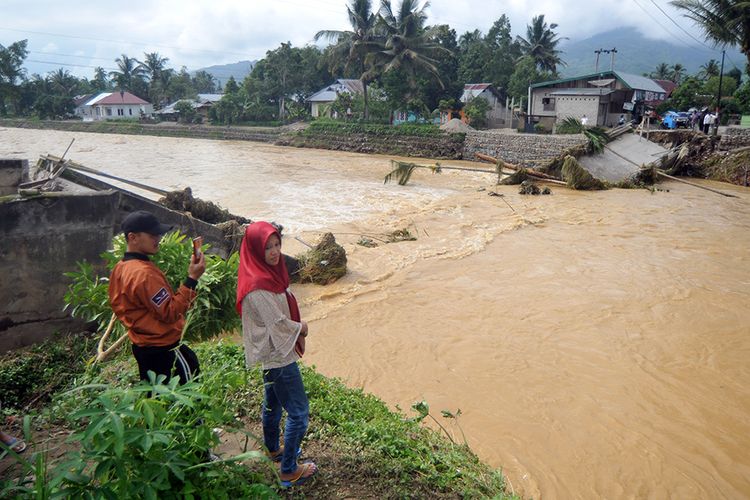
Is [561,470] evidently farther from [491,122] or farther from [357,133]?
[491,122]

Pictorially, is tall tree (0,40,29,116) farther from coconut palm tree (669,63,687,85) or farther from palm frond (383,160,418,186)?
coconut palm tree (669,63,687,85)

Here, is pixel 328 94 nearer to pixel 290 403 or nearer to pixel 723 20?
pixel 723 20

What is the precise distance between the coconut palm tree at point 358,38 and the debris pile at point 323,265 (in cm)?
2607

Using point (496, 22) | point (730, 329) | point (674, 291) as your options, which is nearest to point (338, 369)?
point (730, 329)

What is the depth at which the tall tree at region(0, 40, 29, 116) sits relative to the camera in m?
52.9

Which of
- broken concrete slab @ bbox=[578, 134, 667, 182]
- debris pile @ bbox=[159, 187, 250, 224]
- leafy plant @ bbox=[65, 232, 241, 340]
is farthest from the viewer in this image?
broken concrete slab @ bbox=[578, 134, 667, 182]

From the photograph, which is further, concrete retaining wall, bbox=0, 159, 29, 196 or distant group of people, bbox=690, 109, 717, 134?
distant group of people, bbox=690, 109, 717, 134

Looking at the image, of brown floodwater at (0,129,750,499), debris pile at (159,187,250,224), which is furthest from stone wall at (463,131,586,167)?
debris pile at (159,187,250,224)

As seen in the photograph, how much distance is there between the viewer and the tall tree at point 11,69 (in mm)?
52906

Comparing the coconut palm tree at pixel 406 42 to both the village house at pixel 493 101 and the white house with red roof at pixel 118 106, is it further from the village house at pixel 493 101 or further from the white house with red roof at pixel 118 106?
the white house with red roof at pixel 118 106

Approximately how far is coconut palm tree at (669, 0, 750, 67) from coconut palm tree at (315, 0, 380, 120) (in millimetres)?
17693

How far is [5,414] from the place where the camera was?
376 cm

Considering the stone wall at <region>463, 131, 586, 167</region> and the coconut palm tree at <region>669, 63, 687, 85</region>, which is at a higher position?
the coconut palm tree at <region>669, 63, 687, 85</region>

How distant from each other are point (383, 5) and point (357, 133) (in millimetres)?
7982
